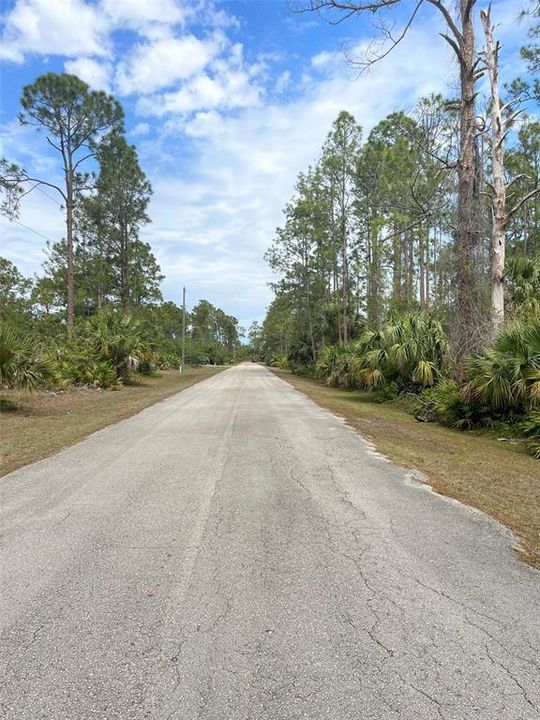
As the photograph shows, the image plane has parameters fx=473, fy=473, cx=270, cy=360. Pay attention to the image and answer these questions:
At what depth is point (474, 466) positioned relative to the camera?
6711 mm

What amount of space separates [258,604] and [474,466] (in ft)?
16.1

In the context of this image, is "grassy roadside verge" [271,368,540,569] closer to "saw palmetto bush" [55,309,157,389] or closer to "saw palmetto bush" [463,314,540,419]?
"saw palmetto bush" [463,314,540,419]

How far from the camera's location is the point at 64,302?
39938 millimetres

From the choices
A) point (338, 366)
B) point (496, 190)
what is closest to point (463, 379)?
A: point (496, 190)

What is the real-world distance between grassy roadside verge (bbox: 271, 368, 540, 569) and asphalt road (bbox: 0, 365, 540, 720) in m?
0.35

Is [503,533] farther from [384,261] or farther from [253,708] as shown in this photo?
[384,261]

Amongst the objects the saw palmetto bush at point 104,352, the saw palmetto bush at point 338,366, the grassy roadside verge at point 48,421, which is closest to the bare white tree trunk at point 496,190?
the saw palmetto bush at point 338,366

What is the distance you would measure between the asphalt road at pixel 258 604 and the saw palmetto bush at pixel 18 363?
6012 mm

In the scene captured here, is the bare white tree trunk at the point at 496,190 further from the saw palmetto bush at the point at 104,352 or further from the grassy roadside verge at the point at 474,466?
the saw palmetto bush at the point at 104,352

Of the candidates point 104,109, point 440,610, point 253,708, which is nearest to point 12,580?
point 253,708

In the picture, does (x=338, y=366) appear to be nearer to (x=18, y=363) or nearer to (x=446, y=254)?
(x=446, y=254)

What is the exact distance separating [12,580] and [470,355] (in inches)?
417

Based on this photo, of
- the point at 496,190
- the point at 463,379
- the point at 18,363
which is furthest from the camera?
the point at 496,190

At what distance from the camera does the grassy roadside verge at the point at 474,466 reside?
4516 millimetres
